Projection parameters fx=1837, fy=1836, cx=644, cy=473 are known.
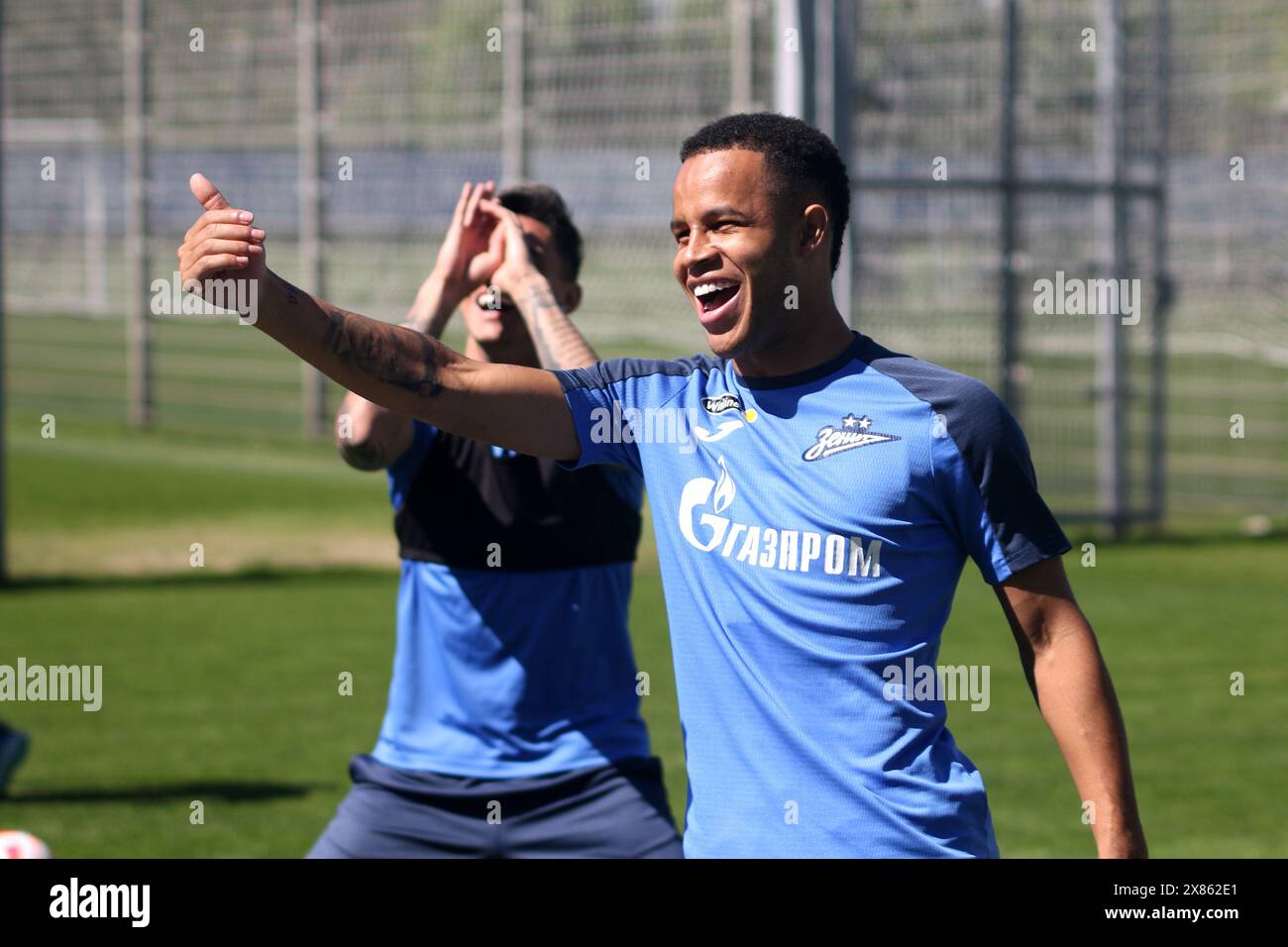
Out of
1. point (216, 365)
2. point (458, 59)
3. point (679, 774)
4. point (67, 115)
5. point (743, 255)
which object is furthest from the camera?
point (216, 365)

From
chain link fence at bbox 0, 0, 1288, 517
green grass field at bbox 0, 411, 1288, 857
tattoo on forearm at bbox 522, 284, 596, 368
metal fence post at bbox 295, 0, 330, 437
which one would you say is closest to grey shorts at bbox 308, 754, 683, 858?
tattoo on forearm at bbox 522, 284, 596, 368

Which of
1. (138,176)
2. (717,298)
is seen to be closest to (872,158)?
(138,176)

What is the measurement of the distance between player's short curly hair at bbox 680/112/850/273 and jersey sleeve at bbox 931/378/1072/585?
18.1 inches

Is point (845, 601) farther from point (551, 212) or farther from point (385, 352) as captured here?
point (551, 212)

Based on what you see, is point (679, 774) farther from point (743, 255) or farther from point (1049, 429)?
point (1049, 429)

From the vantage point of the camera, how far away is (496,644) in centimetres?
445

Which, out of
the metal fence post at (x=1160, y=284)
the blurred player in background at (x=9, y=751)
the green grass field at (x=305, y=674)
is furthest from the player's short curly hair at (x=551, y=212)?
the metal fence post at (x=1160, y=284)

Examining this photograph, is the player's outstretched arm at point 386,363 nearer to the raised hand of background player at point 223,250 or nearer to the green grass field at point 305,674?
the raised hand of background player at point 223,250

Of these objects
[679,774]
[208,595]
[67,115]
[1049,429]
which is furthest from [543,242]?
[67,115]

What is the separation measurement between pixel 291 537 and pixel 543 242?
34.8ft

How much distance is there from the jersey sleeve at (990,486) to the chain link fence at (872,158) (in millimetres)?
9107

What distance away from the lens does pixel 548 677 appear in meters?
4.44

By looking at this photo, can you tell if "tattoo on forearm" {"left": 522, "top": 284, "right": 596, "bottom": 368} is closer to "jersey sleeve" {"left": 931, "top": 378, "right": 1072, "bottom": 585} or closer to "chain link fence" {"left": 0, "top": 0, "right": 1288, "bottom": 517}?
"jersey sleeve" {"left": 931, "top": 378, "right": 1072, "bottom": 585}
